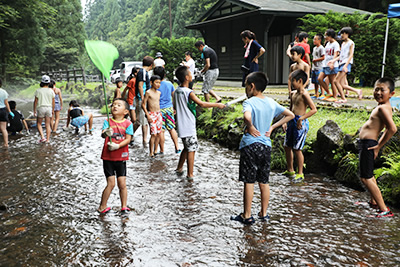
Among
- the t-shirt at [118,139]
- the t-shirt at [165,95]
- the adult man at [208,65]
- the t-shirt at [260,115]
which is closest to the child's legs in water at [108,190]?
the t-shirt at [118,139]

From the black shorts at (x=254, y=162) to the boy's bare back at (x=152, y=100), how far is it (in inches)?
160

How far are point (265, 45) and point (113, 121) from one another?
1473 cm

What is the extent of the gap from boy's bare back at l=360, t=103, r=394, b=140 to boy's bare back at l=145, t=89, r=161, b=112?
4707mm

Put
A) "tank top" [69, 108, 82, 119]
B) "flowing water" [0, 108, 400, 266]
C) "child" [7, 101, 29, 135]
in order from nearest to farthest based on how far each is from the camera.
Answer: "flowing water" [0, 108, 400, 266] → "child" [7, 101, 29, 135] → "tank top" [69, 108, 82, 119]

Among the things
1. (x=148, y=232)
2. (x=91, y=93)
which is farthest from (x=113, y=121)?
(x=91, y=93)

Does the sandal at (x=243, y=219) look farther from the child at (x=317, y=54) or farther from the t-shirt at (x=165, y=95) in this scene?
the child at (x=317, y=54)

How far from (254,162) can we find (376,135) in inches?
65.0

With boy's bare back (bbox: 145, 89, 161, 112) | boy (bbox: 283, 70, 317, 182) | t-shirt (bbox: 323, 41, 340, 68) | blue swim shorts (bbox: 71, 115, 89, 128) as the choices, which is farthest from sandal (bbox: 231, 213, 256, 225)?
blue swim shorts (bbox: 71, 115, 89, 128)

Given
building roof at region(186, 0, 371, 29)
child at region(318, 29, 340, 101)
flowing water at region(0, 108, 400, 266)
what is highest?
building roof at region(186, 0, 371, 29)

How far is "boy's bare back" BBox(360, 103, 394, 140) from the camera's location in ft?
14.1

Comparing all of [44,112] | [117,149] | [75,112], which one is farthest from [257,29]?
[117,149]

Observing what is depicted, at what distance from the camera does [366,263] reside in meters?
3.40

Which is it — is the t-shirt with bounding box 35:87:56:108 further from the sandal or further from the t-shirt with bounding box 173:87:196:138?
the sandal

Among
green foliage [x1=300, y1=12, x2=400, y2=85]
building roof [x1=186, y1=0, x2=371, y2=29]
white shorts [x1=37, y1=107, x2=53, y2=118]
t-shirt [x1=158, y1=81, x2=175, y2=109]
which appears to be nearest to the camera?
t-shirt [x1=158, y1=81, x2=175, y2=109]
